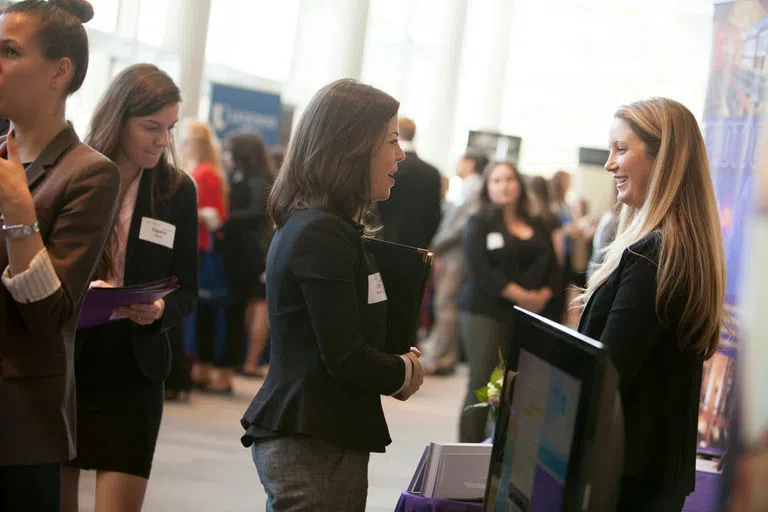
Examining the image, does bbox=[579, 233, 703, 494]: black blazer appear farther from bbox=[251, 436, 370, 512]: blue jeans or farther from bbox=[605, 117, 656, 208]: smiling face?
bbox=[251, 436, 370, 512]: blue jeans

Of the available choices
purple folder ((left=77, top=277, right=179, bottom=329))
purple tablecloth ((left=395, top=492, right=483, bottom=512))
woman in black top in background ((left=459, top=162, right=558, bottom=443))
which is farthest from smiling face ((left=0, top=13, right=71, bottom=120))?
woman in black top in background ((left=459, top=162, right=558, bottom=443))

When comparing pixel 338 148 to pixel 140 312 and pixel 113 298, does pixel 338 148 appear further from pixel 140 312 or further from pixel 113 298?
pixel 140 312

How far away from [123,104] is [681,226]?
57.4 inches

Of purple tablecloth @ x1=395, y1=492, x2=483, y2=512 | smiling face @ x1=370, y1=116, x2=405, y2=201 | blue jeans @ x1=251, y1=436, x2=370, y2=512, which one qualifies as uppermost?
smiling face @ x1=370, y1=116, x2=405, y2=201

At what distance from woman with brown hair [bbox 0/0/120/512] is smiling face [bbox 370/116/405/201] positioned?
54cm

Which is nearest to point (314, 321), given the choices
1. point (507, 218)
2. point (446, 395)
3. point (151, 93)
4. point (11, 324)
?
point (11, 324)

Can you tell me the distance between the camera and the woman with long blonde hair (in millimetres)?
1996

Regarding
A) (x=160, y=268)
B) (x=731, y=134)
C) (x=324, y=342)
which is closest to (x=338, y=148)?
(x=324, y=342)

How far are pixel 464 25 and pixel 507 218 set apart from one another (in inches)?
334

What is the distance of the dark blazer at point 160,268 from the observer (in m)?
2.62

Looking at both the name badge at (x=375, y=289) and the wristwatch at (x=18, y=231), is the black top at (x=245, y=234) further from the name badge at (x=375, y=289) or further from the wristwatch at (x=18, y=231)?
the wristwatch at (x=18, y=231)

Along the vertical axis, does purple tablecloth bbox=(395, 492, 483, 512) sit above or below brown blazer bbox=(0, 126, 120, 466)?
below

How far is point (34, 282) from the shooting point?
164 centimetres

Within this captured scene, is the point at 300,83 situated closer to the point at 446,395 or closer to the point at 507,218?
the point at 446,395
